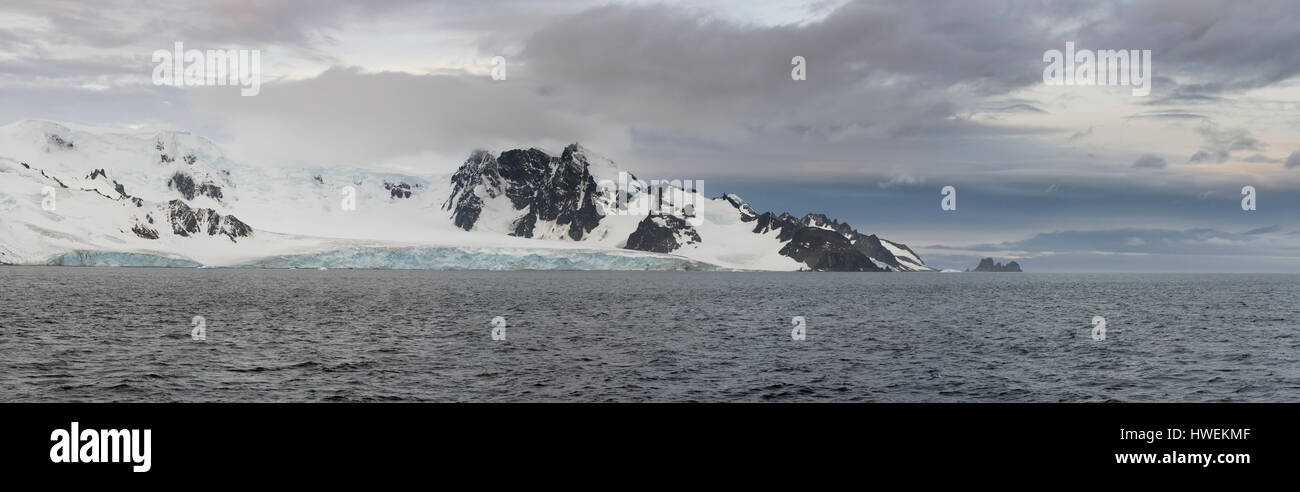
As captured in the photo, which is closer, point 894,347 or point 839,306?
point 894,347

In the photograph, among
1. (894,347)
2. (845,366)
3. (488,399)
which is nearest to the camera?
(488,399)

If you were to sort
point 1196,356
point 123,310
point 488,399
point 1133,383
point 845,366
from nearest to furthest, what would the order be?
point 488,399 < point 1133,383 < point 845,366 < point 1196,356 < point 123,310

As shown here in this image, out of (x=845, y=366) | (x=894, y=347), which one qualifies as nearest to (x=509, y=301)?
(x=894, y=347)

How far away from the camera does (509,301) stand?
118250mm
